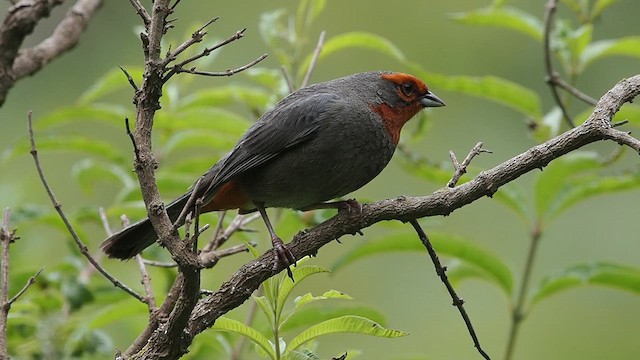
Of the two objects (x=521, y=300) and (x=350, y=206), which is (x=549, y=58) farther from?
(x=350, y=206)

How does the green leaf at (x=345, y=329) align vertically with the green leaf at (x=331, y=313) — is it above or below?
below

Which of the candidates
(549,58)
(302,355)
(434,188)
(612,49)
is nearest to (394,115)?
(549,58)

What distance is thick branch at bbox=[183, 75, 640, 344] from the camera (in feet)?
9.75

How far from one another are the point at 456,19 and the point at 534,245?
1122 millimetres

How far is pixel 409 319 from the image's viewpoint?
26.2 feet

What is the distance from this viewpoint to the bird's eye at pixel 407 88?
4.99m

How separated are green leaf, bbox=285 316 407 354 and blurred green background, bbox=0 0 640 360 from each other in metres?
2.23

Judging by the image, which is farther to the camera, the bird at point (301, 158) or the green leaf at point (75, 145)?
the green leaf at point (75, 145)

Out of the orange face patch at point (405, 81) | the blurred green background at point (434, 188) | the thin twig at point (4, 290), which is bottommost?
the thin twig at point (4, 290)

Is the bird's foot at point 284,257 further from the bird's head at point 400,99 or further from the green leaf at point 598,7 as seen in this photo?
the green leaf at point 598,7

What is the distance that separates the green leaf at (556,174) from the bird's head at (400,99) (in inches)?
28.6

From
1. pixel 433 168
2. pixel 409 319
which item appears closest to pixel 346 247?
pixel 409 319

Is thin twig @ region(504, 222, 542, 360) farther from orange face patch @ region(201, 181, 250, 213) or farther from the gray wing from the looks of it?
orange face patch @ region(201, 181, 250, 213)

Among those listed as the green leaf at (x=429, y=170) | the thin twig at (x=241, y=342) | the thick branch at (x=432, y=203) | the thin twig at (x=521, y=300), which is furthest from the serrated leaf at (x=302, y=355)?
the green leaf at (x=429, y=170)
